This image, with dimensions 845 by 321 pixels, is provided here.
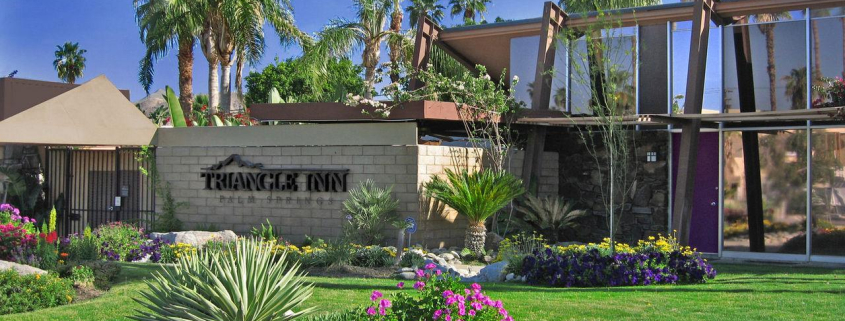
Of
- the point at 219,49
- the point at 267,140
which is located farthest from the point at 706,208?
the point at 219,49

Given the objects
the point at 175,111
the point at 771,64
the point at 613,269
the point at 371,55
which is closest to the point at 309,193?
the point at 175,111

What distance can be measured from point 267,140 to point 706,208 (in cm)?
855

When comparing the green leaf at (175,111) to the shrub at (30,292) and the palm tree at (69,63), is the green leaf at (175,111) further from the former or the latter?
the palm tree at (69,63)

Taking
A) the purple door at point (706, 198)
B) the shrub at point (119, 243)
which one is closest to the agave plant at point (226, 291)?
the shrub at point (119, 243)

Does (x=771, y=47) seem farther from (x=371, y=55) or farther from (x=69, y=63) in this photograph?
(x=69, y=63)

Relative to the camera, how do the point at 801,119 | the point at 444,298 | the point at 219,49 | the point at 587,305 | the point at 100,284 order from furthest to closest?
the point at 219,49, the point at 801,119, the point at 100,284, the point at 587,305, the point at 444,298

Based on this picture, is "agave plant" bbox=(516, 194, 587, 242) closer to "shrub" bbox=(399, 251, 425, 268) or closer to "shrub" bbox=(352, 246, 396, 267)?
"shrub" bbox=(399, 251, 425, 268)

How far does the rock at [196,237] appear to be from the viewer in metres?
15.4

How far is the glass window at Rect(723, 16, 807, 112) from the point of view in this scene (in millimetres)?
16172

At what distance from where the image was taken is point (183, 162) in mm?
18062

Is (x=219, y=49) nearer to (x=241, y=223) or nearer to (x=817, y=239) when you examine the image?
(x=241, y=223)

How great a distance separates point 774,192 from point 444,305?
442 inches

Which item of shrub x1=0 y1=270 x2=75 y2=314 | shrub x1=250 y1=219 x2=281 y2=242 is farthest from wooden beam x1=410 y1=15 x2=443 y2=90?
shrub x1=0 y1=270 x2=75 y2=314

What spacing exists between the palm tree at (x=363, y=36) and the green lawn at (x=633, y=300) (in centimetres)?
1533
